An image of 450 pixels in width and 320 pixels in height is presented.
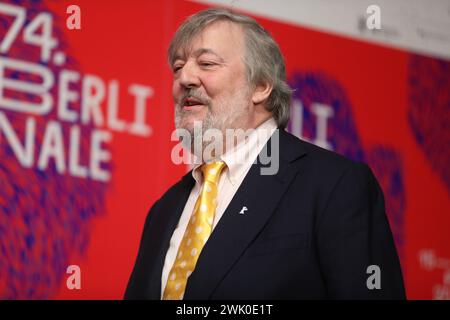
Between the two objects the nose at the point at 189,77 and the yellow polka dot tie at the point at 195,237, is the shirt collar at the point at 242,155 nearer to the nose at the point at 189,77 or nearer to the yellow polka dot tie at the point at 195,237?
the yellow polka dot tie at the point at 195,237

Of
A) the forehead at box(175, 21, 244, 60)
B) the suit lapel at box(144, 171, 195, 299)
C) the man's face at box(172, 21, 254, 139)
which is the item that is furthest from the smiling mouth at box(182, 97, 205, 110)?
the suit lapel at box(144, 171, 195, 299)

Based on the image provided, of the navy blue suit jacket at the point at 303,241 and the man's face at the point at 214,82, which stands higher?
the man's face at the point at 214,82

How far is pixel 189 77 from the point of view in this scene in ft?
6.84

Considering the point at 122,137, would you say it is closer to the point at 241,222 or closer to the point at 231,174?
the point at 231,174

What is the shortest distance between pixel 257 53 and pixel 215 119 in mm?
219

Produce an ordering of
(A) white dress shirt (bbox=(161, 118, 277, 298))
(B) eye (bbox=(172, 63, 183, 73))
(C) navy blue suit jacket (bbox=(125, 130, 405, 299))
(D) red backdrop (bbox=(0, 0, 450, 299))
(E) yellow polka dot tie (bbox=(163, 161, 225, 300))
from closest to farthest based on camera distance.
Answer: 1. (C) navy blue suit jacket (bbox=(125, 130, 405, 299))
2. (E) yellow polka dot tie (bbox=(163, 161, 225, 300))
3. (A) white dress shirt (bbox=(161, 118, 277, 298))
4. (B) eye (bbox=(172, 63, 183, 73))
5. (D) red backdrop (bbox=(0, 0, 450, 299))

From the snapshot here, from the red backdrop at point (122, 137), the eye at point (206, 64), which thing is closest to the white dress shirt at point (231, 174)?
the eye at point (206, 64)

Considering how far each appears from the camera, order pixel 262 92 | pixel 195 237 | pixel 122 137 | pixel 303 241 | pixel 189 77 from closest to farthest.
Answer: pixel 303 241 → pixel 195 237 → pixel 189 77 → pixel 262 92 → pixel 122 137

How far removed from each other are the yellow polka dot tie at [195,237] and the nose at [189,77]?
0.23m

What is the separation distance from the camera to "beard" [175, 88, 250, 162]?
2.12 metres

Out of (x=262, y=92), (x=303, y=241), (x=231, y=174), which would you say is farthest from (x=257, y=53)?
(x=303, y=241)

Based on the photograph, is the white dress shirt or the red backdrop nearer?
the white dress shirt

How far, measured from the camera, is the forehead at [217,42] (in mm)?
2113

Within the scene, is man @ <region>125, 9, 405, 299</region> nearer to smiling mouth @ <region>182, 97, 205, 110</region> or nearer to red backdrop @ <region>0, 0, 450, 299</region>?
smiling mouth @ <region>182, 97, 205, 110</region>
